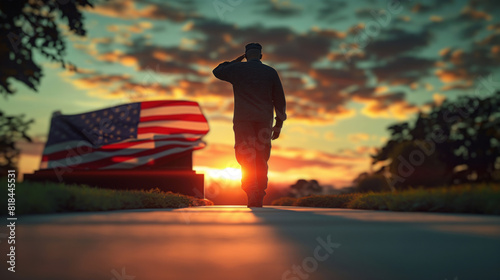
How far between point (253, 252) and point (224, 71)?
537cm

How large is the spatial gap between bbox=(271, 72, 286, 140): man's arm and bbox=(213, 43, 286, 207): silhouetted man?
2 centimetres

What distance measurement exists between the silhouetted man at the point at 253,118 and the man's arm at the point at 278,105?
0.05 ft

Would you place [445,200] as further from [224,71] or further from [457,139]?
[457,139]

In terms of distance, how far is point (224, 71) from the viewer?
23.3 feet

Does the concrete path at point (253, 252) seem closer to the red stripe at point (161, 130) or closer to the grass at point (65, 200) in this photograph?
the grass at point (65, 200)

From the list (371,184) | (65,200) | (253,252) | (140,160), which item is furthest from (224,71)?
(371,184)

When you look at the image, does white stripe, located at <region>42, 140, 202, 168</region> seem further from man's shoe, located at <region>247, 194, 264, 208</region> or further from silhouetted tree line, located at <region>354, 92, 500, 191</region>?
silhouetted tree line, located at <region>354, 92, 500, 191</region>

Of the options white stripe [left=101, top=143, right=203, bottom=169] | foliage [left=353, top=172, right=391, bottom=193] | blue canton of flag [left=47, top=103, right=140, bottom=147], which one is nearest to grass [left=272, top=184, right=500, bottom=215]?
white stripe [left=101, top=143, right=203, bottom=169]

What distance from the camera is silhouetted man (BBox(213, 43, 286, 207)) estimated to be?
678 cm

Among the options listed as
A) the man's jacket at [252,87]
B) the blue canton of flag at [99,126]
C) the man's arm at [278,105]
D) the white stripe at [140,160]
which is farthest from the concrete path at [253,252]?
the blue canton of flag at [99,126]

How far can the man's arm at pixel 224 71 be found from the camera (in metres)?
7.09

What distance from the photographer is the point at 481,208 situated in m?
4.41

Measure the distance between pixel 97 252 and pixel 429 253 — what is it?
1.40 metres

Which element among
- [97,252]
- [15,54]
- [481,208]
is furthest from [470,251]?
[15,54]
